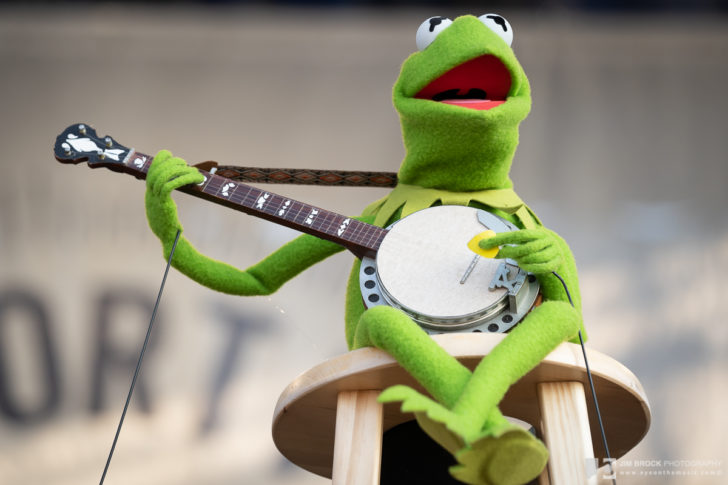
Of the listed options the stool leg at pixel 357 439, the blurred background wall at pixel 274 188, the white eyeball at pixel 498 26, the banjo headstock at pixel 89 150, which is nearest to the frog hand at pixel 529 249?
the stool leg at pixel 357 439

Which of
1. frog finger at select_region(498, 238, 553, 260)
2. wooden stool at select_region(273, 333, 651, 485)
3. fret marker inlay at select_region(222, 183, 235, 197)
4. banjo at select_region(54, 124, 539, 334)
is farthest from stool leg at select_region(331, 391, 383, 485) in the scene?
fret marker inlay at select_region(222, 183, 235, 197)

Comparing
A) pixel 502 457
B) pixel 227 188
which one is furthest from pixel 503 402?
pixel 227 188

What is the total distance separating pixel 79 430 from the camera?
1.71 m

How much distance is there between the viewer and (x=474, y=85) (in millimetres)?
1164

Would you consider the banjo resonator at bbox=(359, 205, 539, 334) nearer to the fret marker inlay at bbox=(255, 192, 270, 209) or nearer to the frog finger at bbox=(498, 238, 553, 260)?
the frog finger at bbox=(498, 238, 553, 260)

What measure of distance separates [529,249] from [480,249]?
77mm

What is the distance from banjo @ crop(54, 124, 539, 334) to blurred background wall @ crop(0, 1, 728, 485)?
2.29ft

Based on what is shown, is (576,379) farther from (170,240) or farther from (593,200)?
(593,200)

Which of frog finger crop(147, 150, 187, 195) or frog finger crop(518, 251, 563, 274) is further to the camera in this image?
frog finger crop(147, 150, 187, 195)

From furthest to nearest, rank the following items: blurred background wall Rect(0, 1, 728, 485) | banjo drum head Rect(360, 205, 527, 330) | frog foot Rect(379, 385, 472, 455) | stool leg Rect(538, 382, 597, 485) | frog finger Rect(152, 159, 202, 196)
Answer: blurred background wall Rect(0, 1, 728, 485)
frog finger Rect(152, 159, 202, 196)
banjo drum head Rect(360, 205, 527, 330)
stool leg Rect(538, 382, 597, 485)
frog foot Rect(379, 385, 472, 455)

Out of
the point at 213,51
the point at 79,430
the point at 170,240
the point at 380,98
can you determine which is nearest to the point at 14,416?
the point at 79,430

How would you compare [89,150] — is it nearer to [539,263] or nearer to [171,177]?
[171,177]

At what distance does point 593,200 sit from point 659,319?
0.29 m

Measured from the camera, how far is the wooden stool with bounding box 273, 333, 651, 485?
92 cm
